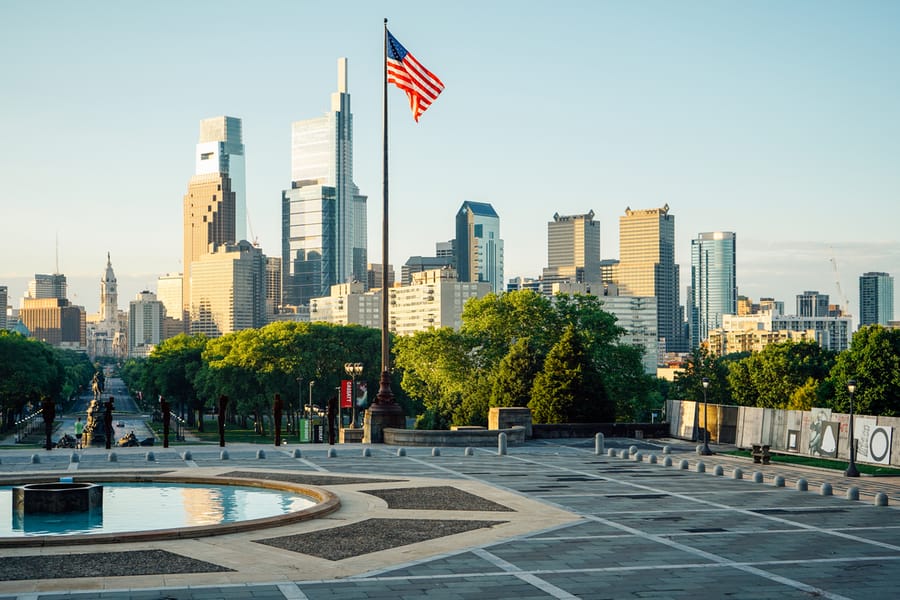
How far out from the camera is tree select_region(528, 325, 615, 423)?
6162 cm

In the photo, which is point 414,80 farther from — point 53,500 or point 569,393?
point 53,500

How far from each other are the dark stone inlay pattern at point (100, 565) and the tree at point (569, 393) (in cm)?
4219

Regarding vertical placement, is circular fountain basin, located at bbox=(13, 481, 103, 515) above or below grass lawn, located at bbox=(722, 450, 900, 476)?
above

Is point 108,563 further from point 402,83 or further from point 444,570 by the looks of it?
point 402,83

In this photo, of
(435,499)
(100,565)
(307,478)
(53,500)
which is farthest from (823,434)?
(100,565)

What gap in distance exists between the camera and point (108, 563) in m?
20.2

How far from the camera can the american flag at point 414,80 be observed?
4584 cm

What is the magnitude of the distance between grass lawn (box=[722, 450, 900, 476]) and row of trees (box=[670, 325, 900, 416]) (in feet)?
49.3

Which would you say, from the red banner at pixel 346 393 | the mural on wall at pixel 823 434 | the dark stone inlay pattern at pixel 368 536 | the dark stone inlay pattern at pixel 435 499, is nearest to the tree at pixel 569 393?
the red banner at pixel 346 393

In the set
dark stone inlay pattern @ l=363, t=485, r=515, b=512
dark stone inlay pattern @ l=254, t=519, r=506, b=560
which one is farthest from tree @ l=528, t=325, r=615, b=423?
dark stone inlay pattern @ l=254, t=519, r=506, b=560

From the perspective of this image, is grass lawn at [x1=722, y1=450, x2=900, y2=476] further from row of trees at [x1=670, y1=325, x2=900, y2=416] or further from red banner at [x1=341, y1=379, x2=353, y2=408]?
red banner at [x1=341, y1=379, x2=353, y2=408]

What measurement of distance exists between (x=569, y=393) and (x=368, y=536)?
39.0 meters

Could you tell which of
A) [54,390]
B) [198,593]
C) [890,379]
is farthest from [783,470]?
[54,390]

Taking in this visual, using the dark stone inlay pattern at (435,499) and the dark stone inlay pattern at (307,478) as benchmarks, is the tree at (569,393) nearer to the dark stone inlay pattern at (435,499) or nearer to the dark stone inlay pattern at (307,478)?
the dark stone inlay pattern at (307,478)
